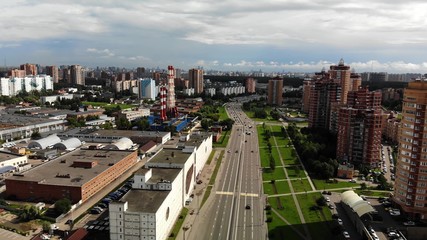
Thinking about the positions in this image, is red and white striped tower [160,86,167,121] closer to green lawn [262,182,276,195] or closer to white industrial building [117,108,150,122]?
white industrial building [117,108,150,122]

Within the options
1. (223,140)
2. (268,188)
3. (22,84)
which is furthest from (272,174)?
(22,84)

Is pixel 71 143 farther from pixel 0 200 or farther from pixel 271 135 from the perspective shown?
pixel 271 135

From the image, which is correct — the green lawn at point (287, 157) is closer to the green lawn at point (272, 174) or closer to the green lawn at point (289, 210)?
the green lawn at point (272, 174)

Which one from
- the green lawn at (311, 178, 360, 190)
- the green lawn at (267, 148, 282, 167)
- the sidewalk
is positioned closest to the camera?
the sidewalk

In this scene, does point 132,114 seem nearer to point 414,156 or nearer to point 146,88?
point 146,88

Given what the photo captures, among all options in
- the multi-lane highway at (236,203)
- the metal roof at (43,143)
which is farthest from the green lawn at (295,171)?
the metal roof at (43,143)

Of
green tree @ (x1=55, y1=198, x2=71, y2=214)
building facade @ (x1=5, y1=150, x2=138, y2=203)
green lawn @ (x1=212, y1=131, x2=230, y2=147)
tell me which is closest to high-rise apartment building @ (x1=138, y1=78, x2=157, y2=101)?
green lawn @ (x1=212, y1=131, x2=230, y2=147)
